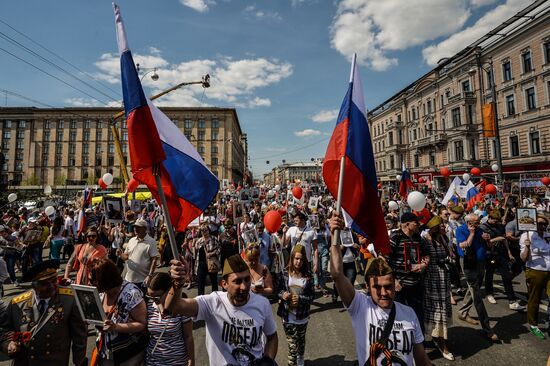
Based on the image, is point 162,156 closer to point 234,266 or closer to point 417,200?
point 234,266

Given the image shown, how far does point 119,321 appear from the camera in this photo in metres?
2.65

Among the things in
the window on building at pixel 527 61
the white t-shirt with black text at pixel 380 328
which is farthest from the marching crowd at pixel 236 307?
the window on building at pixel 527 61

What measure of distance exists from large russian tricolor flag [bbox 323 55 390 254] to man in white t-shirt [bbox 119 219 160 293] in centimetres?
350

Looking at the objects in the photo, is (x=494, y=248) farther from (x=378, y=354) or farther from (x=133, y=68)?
(x=133, y=68)

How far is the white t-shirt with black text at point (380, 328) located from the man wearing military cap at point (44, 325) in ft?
8.76

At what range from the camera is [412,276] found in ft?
13.2

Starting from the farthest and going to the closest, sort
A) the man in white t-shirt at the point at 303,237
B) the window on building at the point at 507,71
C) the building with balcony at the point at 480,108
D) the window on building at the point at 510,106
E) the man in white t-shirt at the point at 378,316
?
the window on building at the point at 510,106 → the window on building at the point at 507,71 → the building with balcony at the point at 480,108 → the man in white t-shirt at the point at 303,237 → the man in white t-shirt at the point at 378,316

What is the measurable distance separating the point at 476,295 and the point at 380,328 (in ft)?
11.5

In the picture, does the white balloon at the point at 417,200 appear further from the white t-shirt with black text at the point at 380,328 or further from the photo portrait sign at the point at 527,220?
the white t-shirt with black text at the point at 380,328

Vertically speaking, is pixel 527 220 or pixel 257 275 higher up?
pixel 527 220

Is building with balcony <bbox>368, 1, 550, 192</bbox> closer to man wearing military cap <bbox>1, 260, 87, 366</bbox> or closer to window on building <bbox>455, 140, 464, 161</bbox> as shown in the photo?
window on building <bbox>455, 140, 464, 161</bbox>

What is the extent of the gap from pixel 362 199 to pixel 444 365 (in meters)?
2.85

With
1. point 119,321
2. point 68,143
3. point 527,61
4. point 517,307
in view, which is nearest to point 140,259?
point 119,321

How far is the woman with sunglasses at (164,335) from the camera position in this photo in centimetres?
273
